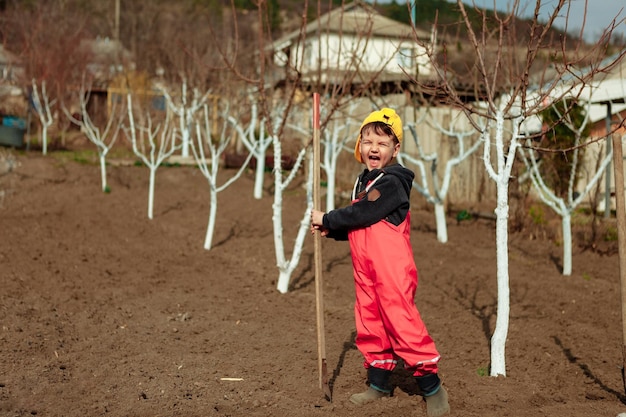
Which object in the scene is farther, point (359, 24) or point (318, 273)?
point (359, 24)

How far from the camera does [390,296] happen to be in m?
3.51

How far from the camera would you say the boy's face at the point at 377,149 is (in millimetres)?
3678

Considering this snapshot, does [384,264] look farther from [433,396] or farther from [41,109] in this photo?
[41,109]

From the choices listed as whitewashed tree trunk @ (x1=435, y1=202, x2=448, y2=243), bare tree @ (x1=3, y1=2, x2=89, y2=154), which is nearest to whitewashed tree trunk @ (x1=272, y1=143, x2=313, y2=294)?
whitewashed tree trunk @ (x1=435, y1=202, x2=448, y2=243)

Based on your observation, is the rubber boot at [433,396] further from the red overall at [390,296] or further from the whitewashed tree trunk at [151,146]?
the whitewashed tree trunk at [151,146]

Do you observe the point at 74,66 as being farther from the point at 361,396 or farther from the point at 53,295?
the point at 361,396

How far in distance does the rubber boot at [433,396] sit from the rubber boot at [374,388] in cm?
22

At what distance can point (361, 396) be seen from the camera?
379 cm

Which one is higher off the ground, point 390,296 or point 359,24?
point 359,24

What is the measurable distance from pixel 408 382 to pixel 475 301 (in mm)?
2712

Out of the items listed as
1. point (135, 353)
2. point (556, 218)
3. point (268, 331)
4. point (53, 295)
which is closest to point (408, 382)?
point (268, 331)

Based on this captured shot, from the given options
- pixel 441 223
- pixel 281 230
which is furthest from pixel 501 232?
pixel 441 223

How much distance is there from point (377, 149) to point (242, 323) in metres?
2.55

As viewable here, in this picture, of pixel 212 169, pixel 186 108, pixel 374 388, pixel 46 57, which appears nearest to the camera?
pixel 374 388
